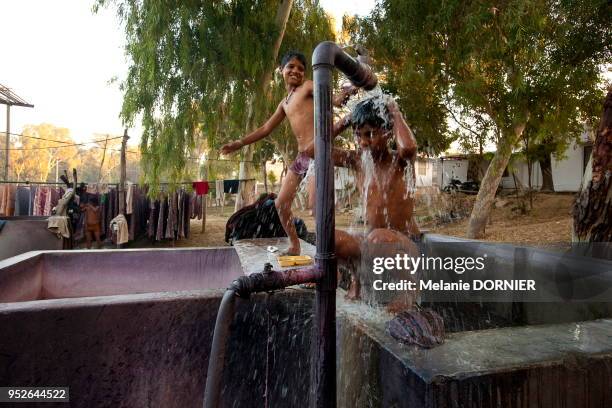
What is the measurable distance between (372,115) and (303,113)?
1.20 meters

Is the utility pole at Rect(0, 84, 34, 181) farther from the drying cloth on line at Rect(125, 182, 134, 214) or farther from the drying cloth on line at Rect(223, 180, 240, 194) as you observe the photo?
the drying cloth on line at Rect(223, 180, 240, 194)

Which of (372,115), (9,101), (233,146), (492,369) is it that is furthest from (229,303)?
(9,101)

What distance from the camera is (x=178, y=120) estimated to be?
8570 millimetres

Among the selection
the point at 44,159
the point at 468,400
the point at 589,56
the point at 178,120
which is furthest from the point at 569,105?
the point at 44,159

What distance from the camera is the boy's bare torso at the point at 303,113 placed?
2.88 meters

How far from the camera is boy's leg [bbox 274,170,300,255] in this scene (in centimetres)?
290

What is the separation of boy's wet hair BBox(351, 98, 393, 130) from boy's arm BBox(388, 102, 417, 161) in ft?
0.19

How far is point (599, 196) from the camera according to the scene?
3523mm

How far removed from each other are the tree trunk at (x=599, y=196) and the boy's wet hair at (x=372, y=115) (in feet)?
9.72

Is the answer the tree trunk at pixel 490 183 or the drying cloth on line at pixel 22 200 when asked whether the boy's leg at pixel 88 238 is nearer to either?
the drying cloth on line at pixel 22 200

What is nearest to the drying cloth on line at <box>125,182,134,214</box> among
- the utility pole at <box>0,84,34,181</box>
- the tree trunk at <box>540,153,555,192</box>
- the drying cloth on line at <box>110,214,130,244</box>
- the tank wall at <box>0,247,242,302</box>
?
the drying cloth on line at <box>110,214,130,244</box>

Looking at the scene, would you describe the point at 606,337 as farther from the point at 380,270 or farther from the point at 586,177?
the point at 586,177

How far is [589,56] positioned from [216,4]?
8108 millimetres

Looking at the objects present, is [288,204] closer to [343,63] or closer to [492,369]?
[343,63]
